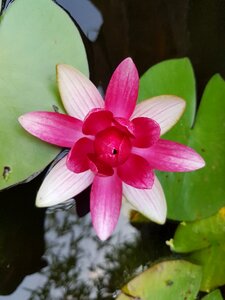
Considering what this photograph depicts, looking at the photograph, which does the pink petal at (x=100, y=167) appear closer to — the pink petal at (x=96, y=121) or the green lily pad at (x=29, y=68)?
the pink petal at (x=96, y=121)

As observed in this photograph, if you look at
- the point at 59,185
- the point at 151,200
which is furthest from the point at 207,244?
the point at 59,185

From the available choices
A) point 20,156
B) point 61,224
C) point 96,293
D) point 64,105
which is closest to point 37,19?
point 64,105

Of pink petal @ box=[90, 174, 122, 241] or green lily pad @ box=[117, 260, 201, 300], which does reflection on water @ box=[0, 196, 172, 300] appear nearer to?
green lily pad @ box=[117, 260, 201, 300]

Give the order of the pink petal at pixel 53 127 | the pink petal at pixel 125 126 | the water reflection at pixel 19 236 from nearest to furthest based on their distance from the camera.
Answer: the pink petal at pixel 125 126, the pink petal at pixel 53 127, the water reflection at pixel 19 236

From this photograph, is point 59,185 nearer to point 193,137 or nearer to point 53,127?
point 53,127

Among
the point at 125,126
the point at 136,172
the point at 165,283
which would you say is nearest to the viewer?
the point at 125,126

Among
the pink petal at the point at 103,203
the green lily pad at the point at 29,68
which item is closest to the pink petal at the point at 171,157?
the pink petal at the point at 103,203

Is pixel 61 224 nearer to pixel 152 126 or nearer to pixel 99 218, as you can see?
pixel 99 218

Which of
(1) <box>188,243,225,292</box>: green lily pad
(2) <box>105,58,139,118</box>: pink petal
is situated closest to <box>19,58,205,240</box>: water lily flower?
(2) <box>105,58,139,118</box>: pink petal
